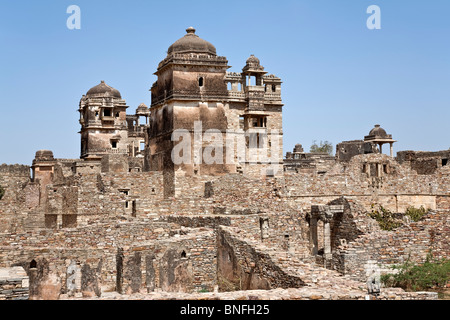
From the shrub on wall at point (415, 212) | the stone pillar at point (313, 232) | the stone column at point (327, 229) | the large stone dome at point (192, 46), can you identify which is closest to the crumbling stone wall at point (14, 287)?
the stone column at point (327, 229)

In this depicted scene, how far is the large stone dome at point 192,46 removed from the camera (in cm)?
3253

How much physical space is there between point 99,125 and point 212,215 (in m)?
34.5

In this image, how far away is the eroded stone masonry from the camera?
501 inches

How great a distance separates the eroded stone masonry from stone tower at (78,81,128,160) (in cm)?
426

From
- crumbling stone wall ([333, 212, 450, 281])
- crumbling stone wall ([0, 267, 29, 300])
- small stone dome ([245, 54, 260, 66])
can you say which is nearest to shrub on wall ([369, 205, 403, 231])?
crumbling stone wall ([333, 212, 450, 281])

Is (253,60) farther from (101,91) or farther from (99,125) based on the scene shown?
(101,91)

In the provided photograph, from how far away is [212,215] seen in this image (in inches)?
719

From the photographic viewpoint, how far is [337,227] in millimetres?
19594

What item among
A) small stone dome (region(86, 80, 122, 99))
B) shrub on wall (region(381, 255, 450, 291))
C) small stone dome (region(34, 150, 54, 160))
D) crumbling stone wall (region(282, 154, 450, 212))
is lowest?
shrub on wall (region(381, 255, 450, 291))

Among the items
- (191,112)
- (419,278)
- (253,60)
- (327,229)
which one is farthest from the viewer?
(253,60)

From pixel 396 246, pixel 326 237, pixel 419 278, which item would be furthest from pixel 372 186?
pixel 419 278

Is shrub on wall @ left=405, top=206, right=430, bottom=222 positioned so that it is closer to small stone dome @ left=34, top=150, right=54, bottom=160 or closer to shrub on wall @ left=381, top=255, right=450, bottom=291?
shrub on wall @ left=381, top=255, right=450, bottom=291

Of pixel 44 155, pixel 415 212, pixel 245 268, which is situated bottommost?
pixel 245 268

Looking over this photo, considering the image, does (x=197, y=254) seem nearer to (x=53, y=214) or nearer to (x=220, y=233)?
(x=220, y=233)
